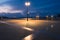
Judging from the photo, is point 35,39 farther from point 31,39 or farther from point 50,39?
point 50,39

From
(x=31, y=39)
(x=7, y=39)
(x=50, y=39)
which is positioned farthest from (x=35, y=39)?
(x=7, y=39)

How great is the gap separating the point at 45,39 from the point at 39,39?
0.52 m

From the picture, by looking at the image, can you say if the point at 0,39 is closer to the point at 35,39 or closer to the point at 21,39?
the point at 21,39

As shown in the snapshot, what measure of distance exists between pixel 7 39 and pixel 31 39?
2.07 meters

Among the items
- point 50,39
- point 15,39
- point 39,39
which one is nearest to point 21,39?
point 15,39

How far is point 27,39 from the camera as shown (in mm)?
15352

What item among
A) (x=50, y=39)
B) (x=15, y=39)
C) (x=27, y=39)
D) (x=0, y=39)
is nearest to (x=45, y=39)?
(x=50, y=39)

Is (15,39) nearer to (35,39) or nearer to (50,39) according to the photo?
(35,39)

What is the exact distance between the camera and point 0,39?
49.3 feet

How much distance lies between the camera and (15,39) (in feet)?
50.2

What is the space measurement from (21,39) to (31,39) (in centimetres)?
87

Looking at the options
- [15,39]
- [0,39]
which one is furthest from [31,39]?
[0,39]

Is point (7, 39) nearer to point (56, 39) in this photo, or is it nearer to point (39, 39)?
point (39, 39)

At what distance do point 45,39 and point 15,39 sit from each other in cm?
261
